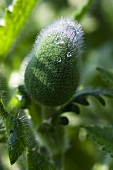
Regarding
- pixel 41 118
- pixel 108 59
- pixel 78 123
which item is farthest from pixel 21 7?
pixel 108 59

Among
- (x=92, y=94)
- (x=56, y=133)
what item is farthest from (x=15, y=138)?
(x=92, y=94)

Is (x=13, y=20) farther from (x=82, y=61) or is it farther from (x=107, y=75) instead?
(x=82, y=61)

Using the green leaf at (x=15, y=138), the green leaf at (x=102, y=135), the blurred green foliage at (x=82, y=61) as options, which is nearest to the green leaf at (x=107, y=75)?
the blurred green foliage at (x=82, y=61)

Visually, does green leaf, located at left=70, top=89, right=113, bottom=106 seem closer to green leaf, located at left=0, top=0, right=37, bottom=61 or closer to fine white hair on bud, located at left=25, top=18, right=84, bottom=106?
fine white hair on bud, located at left=25, top=18, right=84, bottom=106

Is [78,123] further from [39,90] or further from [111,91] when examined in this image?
[39,90]

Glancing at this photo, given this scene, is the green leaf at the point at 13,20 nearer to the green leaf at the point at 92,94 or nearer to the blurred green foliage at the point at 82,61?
the blurred green foliage at the point at 82,61

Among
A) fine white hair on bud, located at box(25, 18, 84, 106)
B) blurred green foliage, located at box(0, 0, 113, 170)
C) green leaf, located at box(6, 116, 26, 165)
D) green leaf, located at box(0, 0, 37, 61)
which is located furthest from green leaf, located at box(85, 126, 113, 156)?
green leaf, located at box(0, 0, 37, 61)
